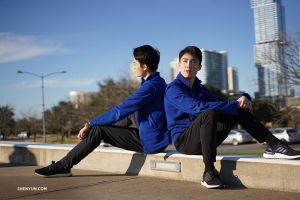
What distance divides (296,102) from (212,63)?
103 metres

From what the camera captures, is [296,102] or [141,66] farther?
[296,102]

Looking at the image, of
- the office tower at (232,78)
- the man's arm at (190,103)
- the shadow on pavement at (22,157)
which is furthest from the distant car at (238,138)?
the office tower at (232,78)

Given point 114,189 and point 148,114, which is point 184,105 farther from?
point 114,189

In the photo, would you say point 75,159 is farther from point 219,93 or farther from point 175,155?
point 219,93

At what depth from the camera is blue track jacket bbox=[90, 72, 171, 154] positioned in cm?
368

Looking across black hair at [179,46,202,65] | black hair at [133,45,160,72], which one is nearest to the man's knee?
black hair at [179,46,202,65]

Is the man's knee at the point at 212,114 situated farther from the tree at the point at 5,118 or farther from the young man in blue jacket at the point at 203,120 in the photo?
the tree at the point at 5,118

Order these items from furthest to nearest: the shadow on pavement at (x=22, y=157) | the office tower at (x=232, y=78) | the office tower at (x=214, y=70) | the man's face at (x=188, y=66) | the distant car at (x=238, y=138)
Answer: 1. the office tower at (x=232, y=78)
2. the office tower at (x=214, y=70)
3. the distant car at (x=238, y=138)
4. the shadow on pavement at (x=22, y=157)
5. the man's face at (x=188, y=66)

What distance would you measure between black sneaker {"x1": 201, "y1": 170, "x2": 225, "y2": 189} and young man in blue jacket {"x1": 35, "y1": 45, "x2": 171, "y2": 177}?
0.77m

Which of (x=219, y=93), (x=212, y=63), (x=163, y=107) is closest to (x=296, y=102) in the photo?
(x=163, y=107)

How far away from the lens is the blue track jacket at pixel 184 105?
10.2 feet

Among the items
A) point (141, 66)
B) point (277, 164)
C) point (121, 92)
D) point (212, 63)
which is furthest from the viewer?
point (212, 63)

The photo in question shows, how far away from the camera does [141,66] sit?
3904 mm

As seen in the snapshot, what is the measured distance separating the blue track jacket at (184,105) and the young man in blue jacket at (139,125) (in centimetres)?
24
